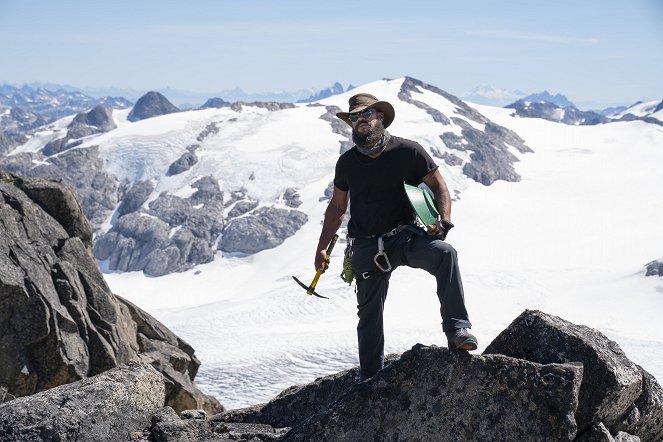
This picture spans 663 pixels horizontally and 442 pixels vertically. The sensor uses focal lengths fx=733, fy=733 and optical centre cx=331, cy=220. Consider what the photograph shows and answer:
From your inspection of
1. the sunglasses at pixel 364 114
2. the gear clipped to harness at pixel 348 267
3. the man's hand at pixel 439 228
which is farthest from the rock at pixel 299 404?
the sunglasses at pixel 364 114

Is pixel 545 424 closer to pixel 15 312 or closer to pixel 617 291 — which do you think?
pixel 15 312

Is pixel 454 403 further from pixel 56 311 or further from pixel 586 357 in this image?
pixel 56 311

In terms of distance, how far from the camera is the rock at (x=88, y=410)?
9.23 metres

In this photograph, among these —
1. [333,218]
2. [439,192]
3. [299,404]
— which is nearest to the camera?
[439,192]

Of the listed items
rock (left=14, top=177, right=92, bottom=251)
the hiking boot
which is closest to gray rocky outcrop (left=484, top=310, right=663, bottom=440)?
the hiking boot

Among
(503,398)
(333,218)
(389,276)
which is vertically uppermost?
(333,218)

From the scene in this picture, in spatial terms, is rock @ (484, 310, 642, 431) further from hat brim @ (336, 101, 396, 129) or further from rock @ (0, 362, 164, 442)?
rock @ (0, 362, 164, 442)

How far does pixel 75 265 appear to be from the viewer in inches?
914

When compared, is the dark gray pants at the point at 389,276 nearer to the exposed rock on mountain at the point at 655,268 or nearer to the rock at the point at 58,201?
the rock at the point at 58,201

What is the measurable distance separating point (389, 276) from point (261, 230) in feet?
604

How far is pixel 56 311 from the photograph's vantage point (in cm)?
2028

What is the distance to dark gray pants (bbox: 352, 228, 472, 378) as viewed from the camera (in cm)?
912

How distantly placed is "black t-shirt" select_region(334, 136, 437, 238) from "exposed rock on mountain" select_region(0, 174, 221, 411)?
12840 millimetres

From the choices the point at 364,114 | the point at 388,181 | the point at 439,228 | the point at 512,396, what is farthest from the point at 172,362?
the point at 512,396
